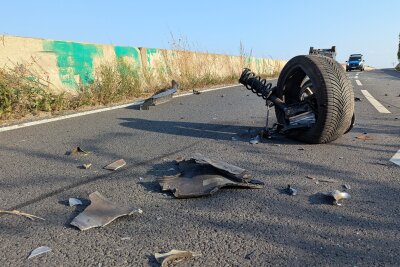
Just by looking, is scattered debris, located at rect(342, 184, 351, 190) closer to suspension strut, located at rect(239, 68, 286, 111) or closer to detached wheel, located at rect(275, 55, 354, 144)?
detached wheel, located at rect(275, 55, 354, 144)

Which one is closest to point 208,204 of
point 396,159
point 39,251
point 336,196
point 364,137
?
point 336,196

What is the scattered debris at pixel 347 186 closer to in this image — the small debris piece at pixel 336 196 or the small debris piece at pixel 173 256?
the small debris piece at pixel 336 196

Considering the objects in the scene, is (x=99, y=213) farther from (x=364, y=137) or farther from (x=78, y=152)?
(x=364, y=137)

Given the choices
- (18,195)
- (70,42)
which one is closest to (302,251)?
(18,195)

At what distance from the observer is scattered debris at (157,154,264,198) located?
104 inches

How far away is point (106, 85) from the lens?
319 inches

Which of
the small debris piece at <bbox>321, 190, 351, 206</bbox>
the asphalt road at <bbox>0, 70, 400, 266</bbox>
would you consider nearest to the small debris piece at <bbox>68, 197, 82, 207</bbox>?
the asphalt road at <bbox>0, 70, 400, 266</bbox>

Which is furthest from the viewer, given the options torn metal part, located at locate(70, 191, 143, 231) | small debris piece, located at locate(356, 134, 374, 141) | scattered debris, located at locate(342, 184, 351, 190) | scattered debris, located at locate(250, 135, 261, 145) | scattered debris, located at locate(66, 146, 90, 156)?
small debris piece, located at locate(356, 134, 374, 141)

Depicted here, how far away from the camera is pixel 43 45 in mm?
7035

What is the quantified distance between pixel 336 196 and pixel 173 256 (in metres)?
1.22

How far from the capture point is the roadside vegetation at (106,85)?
5973 mm

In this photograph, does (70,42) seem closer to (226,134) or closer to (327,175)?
(226,134)

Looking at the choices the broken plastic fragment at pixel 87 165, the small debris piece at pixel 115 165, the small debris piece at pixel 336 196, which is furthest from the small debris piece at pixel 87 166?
the small debris piece at pixel 336 196

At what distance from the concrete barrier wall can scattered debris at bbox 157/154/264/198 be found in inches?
177
